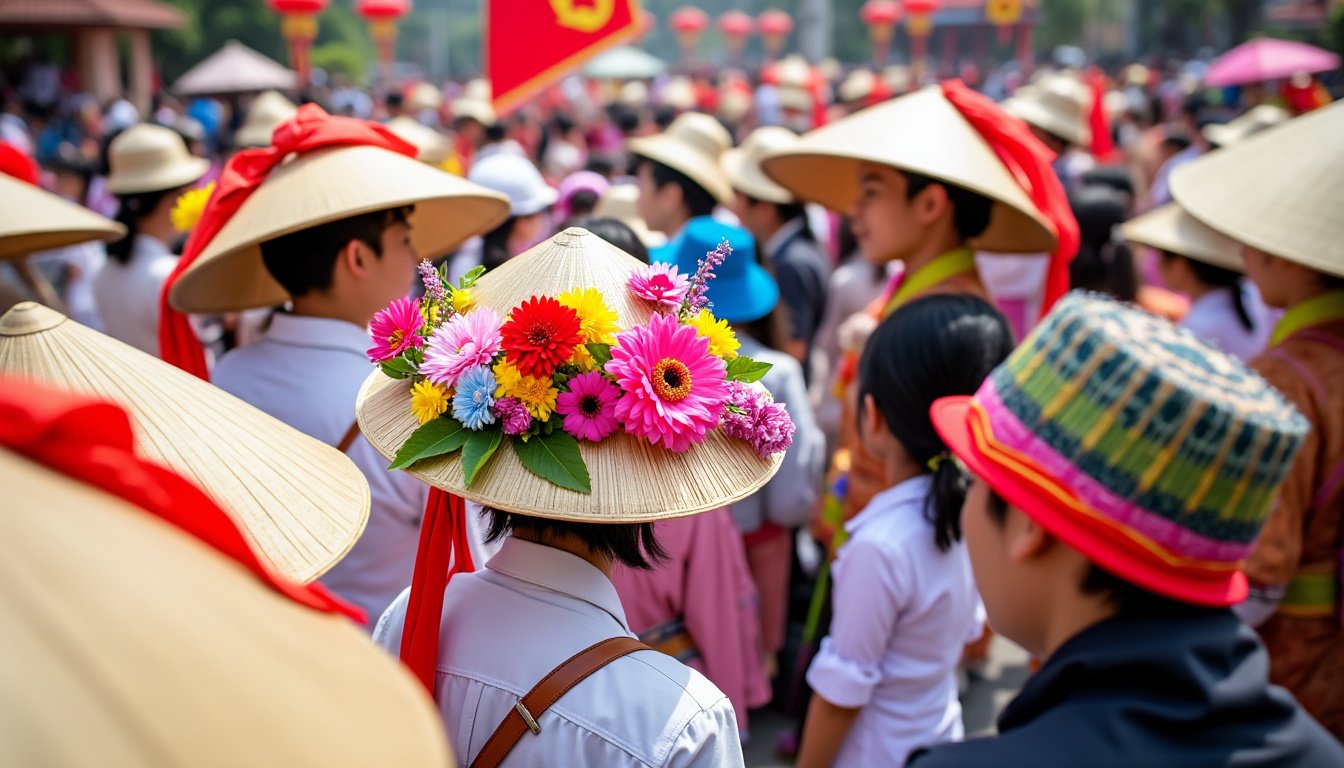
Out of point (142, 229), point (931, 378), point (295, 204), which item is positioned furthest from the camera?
point (142, 229)

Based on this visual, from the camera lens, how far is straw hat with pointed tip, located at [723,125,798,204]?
529 centimetres

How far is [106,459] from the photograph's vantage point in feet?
2.30

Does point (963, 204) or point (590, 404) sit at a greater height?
point (590, 404)

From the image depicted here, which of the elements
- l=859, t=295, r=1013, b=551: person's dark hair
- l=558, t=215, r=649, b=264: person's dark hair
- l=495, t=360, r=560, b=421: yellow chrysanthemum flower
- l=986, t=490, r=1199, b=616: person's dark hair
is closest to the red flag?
l=558, t=215, r=649, b=264: person's dark hair

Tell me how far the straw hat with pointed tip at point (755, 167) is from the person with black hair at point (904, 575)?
2.98 meters

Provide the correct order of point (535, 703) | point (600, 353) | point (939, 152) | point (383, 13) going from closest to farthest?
point (535, 703) → point (600, 353) → point (939, 152) → point (383, 13)

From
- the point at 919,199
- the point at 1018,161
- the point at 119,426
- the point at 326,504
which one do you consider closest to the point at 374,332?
the point at 326,504

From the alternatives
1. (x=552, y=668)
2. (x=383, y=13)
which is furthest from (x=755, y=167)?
(x=383, y=13)

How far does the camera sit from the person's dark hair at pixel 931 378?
2102 mm

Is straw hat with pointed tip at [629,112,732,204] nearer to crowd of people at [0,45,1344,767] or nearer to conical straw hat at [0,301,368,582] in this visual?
crowd of people at [0,45,1344,767]

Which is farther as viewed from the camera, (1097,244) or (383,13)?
(383,13)

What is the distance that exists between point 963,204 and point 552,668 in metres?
2.20

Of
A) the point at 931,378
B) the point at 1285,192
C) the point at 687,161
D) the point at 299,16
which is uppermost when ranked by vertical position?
the point at 1285,192

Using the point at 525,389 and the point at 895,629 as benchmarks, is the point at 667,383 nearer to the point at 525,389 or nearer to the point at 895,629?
the point at 525,389
